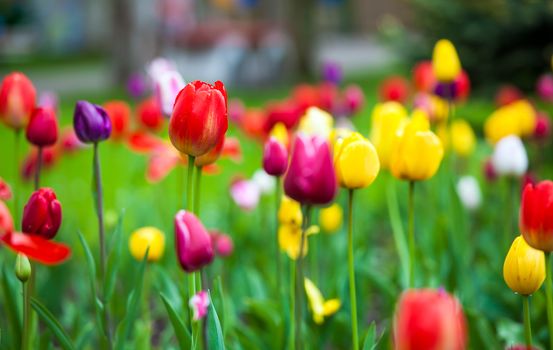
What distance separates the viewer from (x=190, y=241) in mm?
957

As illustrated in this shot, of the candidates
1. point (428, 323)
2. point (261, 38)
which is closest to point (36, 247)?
point (428, 323)

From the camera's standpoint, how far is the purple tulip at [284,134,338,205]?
0.99 metres

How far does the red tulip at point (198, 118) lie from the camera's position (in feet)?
3.21

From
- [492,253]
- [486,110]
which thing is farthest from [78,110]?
[486,110]

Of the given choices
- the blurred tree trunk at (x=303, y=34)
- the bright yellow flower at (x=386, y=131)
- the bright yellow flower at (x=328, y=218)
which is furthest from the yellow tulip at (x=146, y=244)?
the blurred tree trunk at (x=303, y=34)

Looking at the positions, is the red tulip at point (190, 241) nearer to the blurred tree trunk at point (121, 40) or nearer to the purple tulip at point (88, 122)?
the purple tulip at point (88, 122)

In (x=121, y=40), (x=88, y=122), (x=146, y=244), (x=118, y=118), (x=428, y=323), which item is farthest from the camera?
(x=121, y=40)

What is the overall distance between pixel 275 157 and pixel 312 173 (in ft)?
0.79

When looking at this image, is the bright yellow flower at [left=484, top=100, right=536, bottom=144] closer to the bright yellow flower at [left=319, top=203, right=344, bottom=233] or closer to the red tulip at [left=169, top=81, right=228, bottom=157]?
the bright yellow flower at [left=319, top=203, right=344, bottom=233]

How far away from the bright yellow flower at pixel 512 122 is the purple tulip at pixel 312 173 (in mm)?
1084

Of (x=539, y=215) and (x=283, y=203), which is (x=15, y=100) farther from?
(x=539, y=215)

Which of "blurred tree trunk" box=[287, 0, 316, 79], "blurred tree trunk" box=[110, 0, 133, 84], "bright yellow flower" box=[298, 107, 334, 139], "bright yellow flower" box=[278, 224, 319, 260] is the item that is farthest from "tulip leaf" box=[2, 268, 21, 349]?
"blurred tree trunk" box=[287, 0, 316, 79]

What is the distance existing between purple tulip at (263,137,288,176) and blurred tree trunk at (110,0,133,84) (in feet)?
24.2

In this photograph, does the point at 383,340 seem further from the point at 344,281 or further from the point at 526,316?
the point at 526,316
